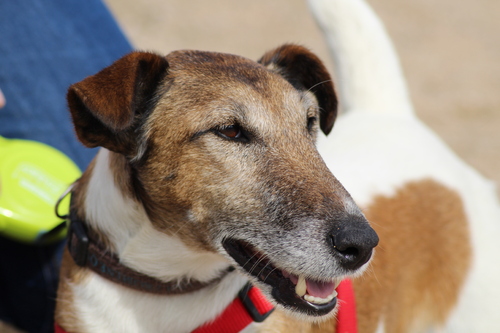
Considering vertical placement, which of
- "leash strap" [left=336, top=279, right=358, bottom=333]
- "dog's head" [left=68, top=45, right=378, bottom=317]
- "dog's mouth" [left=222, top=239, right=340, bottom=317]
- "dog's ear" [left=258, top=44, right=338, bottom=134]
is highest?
"dog's ear" [left=258, top=44, right=338, bottom=134]

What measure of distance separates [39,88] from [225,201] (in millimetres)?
2247

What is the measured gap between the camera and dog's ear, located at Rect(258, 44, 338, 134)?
102 inches

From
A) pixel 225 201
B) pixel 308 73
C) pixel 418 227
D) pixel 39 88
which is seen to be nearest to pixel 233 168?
pixel 225 201

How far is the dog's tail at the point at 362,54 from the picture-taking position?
3.35 meters

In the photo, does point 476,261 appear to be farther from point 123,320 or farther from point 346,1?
point 123,320

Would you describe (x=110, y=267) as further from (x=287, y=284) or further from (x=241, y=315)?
(x=287, y=284)

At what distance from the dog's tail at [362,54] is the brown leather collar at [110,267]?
5.54 ft

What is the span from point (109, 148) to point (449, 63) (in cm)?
604

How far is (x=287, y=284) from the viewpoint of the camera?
2.08 m

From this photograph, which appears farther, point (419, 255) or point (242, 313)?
point (419, 255)

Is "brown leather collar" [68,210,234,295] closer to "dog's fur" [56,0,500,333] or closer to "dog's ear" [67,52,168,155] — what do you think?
"dog's fur" [56,0,500,333]

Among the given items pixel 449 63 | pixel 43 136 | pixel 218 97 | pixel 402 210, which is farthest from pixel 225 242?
pixel 449 63

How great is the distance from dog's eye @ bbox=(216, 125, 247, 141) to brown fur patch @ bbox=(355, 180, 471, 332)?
3.22 feet

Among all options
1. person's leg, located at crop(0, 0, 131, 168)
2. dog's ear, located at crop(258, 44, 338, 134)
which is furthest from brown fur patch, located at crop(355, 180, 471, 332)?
person's leg, located at crop(0, 0, 131, 168)
